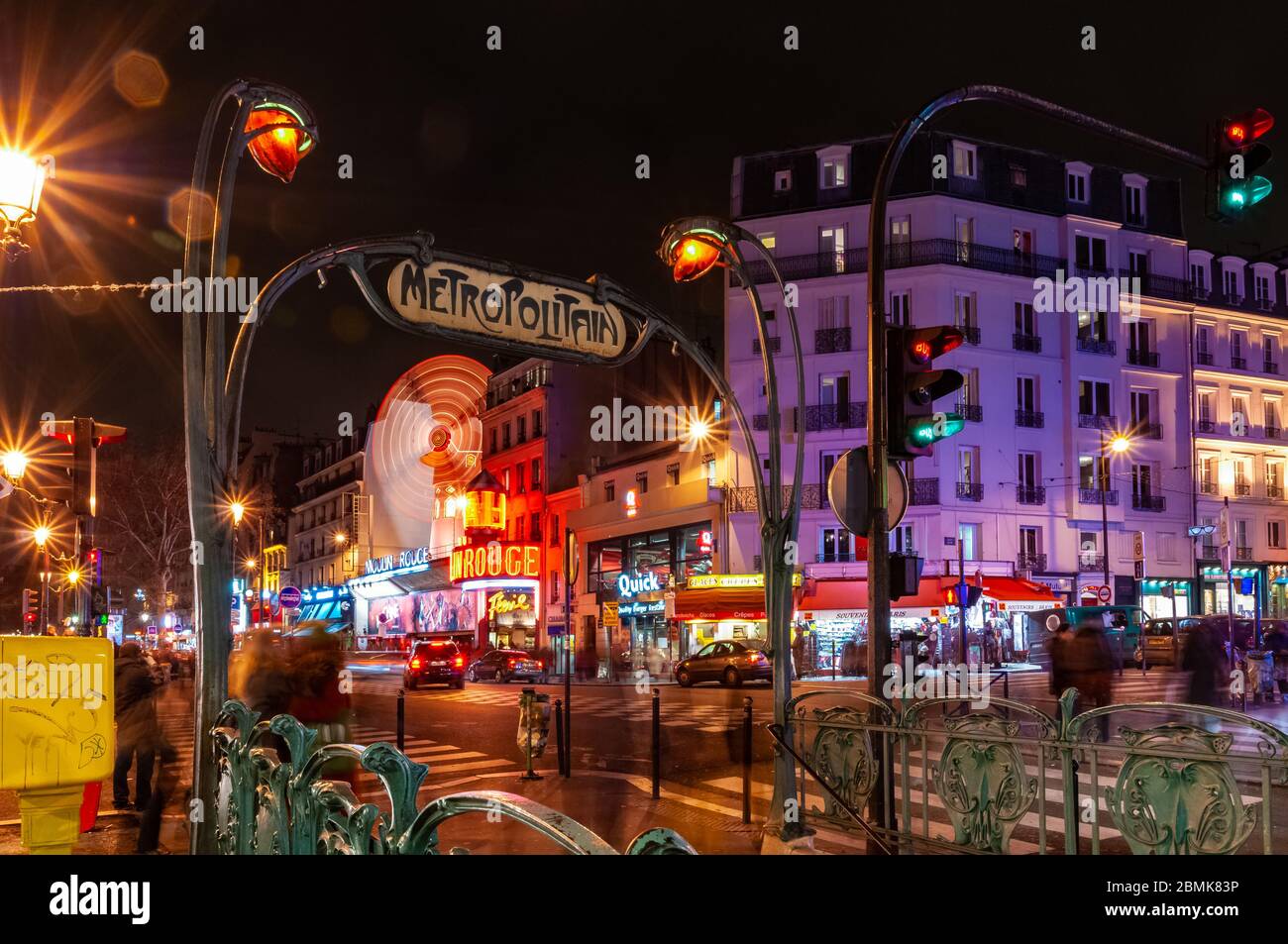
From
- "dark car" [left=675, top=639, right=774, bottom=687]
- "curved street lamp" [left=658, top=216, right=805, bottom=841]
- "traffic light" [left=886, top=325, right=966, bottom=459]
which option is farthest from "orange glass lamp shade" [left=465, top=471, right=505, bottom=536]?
"traffic light" [left=886, top=325, right=966, bottom=459]

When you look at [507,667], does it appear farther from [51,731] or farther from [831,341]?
[51,731]

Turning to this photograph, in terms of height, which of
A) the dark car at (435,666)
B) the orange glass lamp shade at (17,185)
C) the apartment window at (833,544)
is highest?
the orange glass lamp shade at (17,185)

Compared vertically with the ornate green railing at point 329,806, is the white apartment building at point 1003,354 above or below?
above

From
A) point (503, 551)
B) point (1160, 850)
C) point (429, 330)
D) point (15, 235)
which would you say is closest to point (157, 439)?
point (503, 551)

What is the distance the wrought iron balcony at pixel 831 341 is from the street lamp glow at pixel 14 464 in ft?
98.6

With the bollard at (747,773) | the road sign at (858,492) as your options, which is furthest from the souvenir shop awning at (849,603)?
the road sign at (858,492)

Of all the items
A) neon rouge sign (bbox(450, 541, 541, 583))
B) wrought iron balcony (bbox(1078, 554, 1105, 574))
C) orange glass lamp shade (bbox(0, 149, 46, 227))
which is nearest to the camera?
orange glass lamp shade (bbox(0, 149, 46, 227))

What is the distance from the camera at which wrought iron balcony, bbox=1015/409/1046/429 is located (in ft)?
139

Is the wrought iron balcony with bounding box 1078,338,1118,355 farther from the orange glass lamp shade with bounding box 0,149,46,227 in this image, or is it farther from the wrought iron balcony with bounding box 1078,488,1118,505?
the orange glass lamp shade with bounding box 0,149,46,227

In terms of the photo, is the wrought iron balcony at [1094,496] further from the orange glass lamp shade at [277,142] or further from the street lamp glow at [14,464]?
the orange glass lamp shade at [277,142]

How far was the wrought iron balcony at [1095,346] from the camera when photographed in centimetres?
4369

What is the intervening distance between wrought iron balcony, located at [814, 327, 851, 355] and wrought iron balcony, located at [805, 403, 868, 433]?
2.29 m
